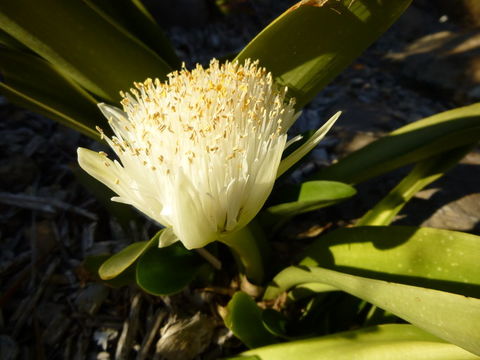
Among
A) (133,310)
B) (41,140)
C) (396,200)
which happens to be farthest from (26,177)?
(396,200)

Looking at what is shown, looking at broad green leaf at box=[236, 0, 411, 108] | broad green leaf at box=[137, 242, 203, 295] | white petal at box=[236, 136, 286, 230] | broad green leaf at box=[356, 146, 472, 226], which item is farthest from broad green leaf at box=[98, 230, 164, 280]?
broad green leaf at box=[356, 146, 472, 226]

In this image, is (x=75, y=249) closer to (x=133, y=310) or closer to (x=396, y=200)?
(x=133, y=310)

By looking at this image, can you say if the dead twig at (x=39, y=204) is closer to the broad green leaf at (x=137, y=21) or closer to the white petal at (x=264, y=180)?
the broad green leaf at (x=137, y=21)

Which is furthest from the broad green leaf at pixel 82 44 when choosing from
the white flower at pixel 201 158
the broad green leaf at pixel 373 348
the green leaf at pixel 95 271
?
the broad green leaf at pixel 373 348

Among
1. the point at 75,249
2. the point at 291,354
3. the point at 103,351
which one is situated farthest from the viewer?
the point at 75,249

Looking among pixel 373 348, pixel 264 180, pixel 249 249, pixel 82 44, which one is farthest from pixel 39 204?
pixel 373 348

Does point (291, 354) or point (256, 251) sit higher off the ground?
point (256, 251)
